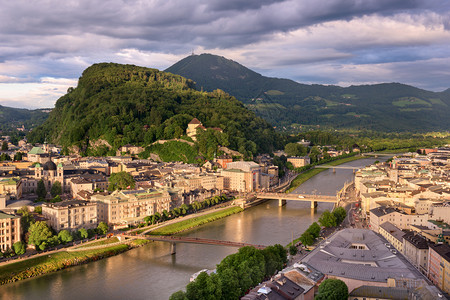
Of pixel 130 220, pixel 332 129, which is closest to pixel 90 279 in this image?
pixel 130 220

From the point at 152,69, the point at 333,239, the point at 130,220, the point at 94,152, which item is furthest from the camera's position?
the point at 152,69

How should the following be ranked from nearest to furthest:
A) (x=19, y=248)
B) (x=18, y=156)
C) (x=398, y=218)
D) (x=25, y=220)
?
1. (x=19, y=248)
2. (x=25, y=220)
3. (x=398, y=218)
4. (x=18, y=156)

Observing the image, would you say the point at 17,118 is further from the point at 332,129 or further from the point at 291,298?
the point at 291,298

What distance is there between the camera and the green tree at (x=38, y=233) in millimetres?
19656

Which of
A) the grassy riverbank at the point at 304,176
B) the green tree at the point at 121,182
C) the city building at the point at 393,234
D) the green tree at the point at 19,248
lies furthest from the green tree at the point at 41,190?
the grassy riverbank at the point at 304,176

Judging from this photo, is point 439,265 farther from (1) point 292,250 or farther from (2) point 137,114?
(2) point 137,114

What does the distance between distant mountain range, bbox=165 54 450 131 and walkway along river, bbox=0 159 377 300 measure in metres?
79.7

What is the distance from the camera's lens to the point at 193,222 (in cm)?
2631

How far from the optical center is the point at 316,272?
1460 cm

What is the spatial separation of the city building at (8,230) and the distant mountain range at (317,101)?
286ft

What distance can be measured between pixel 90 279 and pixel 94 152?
31.4 meters

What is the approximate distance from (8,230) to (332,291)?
13.4m

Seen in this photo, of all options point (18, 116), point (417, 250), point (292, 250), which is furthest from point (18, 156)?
point (18, 116)

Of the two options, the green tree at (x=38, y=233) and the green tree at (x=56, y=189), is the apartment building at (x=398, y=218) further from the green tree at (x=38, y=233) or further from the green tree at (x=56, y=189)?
the green tree at (x=56, y=189)
